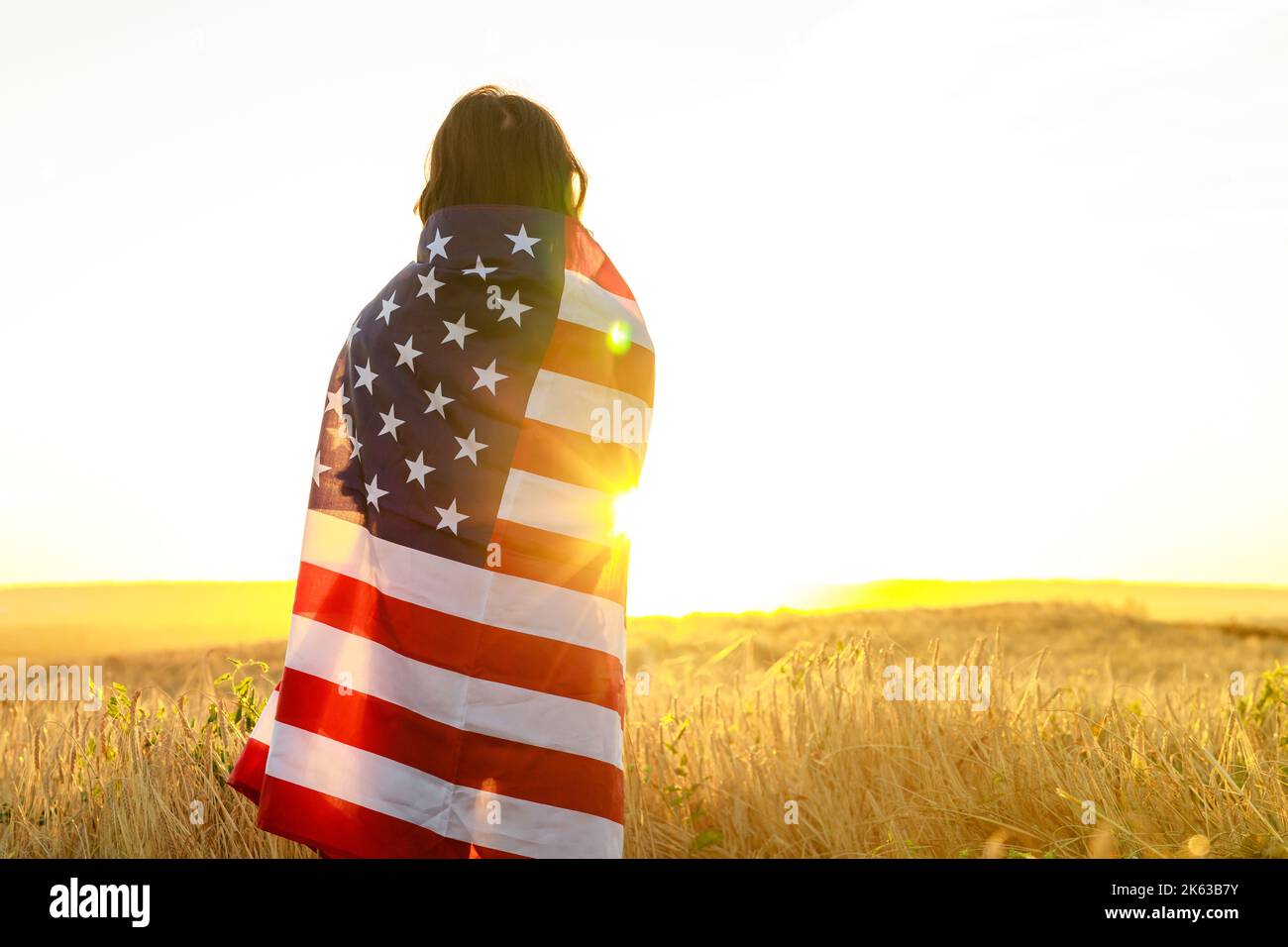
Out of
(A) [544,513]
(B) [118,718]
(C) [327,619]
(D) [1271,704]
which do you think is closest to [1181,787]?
(D) [1271,704]

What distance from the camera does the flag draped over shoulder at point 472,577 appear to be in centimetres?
333

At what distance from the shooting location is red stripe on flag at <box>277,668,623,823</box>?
10.9 feet

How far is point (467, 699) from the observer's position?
333cm

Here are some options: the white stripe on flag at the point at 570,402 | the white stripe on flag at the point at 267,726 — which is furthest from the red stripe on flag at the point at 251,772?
the white stripe on flag at the point at 570,402

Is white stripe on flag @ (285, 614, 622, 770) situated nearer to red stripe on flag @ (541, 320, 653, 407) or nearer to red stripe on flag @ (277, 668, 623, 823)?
red stripe on flag @ (277, 668, 623, 823)

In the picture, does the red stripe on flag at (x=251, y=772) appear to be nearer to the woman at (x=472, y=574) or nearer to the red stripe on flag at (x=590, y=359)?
the woman at (x=472, y=574)

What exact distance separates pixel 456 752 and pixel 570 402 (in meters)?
1.19

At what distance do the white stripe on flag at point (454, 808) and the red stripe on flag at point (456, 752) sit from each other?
0.03 m

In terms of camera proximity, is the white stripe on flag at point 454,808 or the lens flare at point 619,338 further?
the lens flare at point 619,338

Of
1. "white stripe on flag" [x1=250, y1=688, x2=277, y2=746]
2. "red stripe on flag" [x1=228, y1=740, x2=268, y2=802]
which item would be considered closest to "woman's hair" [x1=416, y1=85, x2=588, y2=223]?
"white stripe on flag" [x1=250, y1=688, x2=277, y2=746]

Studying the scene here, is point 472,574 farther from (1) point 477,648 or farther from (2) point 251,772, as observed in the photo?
(2) point 251,772

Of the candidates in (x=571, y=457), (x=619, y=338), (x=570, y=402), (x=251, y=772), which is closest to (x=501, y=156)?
(x=619, y=338)

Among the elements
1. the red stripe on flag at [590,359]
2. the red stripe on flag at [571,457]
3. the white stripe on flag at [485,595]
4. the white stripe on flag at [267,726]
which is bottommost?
the white stripe on flag at [267,726]
